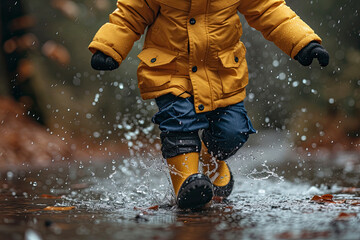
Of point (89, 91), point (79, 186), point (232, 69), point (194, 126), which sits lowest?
point (79, 186)

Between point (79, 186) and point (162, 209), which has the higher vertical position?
point (79, 186)

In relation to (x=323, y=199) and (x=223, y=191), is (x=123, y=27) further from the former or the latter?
(x=323, y=199)

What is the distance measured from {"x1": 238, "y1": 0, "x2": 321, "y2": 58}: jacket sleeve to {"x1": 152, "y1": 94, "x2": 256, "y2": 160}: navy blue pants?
531 millimetres

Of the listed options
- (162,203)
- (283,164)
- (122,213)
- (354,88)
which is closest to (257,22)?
(162,203)

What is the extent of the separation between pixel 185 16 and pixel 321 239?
1.91 m

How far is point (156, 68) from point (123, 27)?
374mm

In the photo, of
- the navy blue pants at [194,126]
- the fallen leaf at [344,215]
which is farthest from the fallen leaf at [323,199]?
the fallen leaf at [344,215]

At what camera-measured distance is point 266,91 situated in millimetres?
17547

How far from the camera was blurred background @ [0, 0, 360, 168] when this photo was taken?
32.1 ft

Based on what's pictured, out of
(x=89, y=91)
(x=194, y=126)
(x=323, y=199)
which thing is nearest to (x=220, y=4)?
(x=194, y=126)

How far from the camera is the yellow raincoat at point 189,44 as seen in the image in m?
3.90

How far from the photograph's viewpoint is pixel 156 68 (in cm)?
396

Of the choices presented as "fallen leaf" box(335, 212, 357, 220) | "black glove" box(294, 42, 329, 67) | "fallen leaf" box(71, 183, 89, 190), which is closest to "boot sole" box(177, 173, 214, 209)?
"fallen leaf" box(335, 212, 357, 220)

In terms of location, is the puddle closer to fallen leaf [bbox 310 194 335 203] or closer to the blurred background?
fallen leaf [bbox 310 194 335 203]
